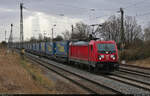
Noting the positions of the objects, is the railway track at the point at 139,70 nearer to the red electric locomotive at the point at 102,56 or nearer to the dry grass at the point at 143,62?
the red electric locomotive at the point at 102,56

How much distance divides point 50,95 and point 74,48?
611 inches

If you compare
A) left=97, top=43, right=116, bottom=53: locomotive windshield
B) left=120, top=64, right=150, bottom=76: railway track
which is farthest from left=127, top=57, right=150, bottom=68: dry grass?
left=97, top=43, right=116, bottom=53: locomotive windshield

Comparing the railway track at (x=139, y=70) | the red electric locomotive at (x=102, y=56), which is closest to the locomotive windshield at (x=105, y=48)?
the red electric locomotive at (x=102, y=56)

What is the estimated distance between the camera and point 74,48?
78.9ft

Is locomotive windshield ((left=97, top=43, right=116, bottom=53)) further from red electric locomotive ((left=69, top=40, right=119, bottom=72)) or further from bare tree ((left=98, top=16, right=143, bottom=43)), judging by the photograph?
bare tree ((left=98, top=16, right=143, bottom=43))

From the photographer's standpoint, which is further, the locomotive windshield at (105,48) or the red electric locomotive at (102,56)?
the locomotive windshield at (105,48)

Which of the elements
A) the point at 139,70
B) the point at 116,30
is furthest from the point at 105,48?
the point at 116,30

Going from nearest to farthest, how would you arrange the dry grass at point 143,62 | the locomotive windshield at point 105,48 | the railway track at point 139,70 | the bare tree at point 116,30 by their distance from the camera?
1. the locomotive windshield at point 105,48
2. the railway track at point 139,70
3. the dry grass at point 143,62
4. the bare tree at point 116,30

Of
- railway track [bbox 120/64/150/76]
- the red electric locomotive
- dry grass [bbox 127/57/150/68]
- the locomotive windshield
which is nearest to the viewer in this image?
the red electric locomotive

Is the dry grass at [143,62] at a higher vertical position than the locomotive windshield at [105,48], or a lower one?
lower

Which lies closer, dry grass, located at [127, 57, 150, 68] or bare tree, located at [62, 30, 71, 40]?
dry grass, located at [127, 57, 150, 68]

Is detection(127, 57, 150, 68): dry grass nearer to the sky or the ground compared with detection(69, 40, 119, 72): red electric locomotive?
nearer to the ground

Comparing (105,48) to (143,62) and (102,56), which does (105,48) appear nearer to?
(102,56)

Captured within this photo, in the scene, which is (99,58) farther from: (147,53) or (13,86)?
(147,53)
